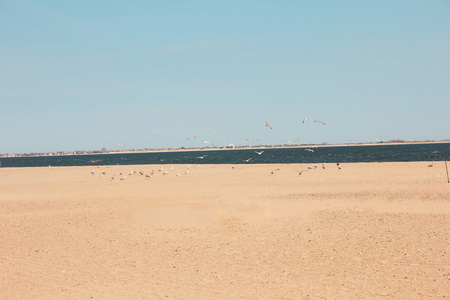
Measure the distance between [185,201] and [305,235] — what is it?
31.8 ft

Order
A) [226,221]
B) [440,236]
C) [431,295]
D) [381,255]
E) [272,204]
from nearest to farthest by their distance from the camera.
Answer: [431,295] < [381,255] < [440,236] < [226,221] < [272,204]

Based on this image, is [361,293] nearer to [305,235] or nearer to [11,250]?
[305,235]

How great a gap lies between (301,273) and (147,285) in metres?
3.60

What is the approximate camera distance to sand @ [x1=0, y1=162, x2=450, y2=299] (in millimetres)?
8758

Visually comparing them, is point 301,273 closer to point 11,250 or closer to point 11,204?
point 11,250

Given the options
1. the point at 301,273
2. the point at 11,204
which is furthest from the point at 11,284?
the point at 11,204

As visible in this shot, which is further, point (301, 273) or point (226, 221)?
point (226, 221)

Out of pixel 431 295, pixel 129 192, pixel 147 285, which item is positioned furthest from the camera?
pixel 129 192

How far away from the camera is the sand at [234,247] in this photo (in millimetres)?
8758

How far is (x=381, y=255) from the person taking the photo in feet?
34.8

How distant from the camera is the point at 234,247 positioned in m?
12.0

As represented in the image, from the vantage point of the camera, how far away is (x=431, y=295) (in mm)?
7906

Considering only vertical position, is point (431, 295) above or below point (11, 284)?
below

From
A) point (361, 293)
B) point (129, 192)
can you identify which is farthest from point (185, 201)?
point (361, 293)
